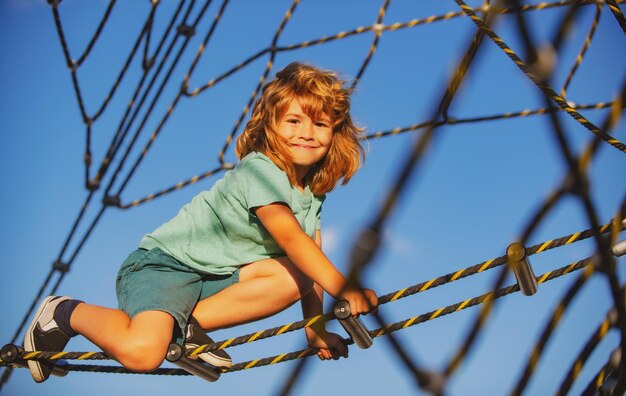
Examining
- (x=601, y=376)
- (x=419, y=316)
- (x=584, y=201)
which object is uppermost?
(x=419, y=316)

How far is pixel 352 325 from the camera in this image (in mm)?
1403

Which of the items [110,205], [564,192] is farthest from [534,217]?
[110,205]

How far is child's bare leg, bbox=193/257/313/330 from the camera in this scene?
5.76ft

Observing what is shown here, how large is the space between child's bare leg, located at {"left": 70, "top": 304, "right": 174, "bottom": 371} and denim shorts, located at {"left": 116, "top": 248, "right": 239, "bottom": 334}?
0.02 meters

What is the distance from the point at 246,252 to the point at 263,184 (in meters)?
0.17

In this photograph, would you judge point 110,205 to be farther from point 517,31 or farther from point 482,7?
point 517,31

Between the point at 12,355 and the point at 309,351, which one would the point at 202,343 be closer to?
the point at 309,351

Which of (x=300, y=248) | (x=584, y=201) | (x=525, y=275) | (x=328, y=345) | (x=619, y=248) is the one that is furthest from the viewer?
(x=328, y=345)

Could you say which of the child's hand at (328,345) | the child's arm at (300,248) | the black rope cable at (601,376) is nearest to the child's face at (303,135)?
the child's arm at (300,248)

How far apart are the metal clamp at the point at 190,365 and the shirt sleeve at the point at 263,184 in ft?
1.11

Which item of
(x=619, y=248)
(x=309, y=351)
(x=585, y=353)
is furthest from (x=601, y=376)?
(x=309, y=351)

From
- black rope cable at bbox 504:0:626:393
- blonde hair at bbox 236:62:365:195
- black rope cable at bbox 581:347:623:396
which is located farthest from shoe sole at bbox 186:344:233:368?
black rope cable at bbox 504:0:626:393

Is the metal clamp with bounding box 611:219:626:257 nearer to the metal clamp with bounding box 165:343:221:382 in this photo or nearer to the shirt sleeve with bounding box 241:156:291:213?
the shirt sleeve with bounding box 241:156:291:213

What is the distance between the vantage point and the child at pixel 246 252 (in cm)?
166
